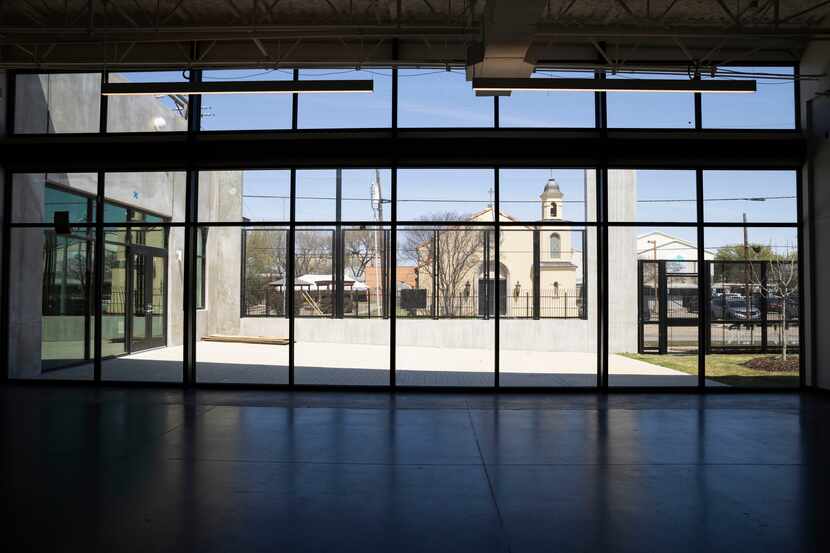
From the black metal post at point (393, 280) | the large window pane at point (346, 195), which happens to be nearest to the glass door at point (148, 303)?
the large window pane at point (346, 195)

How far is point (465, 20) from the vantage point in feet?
30.2

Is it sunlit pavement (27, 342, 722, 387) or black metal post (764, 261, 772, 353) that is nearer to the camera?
sunlit pavement (27, 342, 722, 387)

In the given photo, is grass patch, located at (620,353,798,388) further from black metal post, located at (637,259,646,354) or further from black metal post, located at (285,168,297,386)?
black metal post, located at (285,168,297,386)

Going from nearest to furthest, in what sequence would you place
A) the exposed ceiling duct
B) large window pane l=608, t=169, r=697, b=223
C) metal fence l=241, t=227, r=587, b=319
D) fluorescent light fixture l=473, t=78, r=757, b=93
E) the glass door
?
the exposed ceiling duct
fluorescent light fixture l=473, t=78, r=757, b=93
large window pane l=608, t=169, r=697, b=223
metal fence l=241, t=227, r=587, b=319
the glass door

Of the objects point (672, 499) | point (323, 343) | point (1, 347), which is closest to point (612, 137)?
point (323, 343)

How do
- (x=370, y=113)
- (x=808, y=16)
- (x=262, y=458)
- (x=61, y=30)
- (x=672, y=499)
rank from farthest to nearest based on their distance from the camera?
1. (x=370, y=113)
2. (x=808, y=16)
3. (x=61, y=30)
4. (x=262, y=458)
5. (x=672, y=499)

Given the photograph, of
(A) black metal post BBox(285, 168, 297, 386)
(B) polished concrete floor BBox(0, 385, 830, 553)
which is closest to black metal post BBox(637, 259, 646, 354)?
(B) polished concrete floor BBox(0, 385, 830, 553)

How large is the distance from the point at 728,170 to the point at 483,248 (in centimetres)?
422

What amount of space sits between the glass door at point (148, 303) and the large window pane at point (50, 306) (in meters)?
0.71

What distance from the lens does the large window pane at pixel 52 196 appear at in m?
11.3

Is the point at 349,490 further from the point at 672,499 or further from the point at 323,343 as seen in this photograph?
the point at 323,343

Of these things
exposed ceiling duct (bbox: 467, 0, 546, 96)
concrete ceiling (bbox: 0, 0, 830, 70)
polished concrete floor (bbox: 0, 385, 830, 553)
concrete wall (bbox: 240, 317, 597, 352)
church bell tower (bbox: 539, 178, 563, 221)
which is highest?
concrete ceiling (bbox: 0, 0, 830, 70)

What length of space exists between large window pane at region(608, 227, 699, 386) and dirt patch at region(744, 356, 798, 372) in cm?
103

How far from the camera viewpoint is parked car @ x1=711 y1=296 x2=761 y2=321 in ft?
35.9
